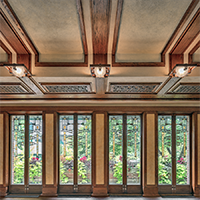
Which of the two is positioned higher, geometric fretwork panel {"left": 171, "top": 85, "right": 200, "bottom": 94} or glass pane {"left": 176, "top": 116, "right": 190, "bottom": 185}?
geometric fretwork panel {"left": 171, "top": 85, "right": 200, "bottom": 94}

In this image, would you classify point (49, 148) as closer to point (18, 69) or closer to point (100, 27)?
point (18, 69)

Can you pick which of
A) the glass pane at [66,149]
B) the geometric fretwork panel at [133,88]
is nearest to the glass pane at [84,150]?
the glass pane at [66,149]

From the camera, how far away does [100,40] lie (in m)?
1.69

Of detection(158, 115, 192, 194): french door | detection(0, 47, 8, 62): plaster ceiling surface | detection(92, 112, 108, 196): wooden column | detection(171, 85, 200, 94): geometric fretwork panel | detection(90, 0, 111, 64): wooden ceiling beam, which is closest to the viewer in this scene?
detection(90, 0, 111, 64): wooden ceiling beam

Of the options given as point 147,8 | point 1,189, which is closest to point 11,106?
point 1,189

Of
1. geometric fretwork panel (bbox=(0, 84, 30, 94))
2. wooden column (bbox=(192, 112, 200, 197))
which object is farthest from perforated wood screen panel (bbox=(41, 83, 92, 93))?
wooden column (bbox=(192, 112, 200, 197))

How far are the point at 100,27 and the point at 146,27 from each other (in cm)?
45

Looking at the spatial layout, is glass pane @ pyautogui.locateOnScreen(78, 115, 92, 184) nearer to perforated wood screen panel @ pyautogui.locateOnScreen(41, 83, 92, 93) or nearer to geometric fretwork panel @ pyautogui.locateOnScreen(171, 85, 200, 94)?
perforated wood screen panel @ pyautogui.locateOnScreen(41, 83, 92, 93)

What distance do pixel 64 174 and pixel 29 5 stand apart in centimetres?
360

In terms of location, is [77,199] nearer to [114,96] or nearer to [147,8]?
[114,96]

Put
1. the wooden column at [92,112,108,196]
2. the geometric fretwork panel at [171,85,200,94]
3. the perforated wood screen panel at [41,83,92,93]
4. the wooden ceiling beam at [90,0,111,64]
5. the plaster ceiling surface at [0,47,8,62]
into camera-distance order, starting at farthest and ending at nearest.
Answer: the wooden column at [92,112,108,196], the geometric fretwork panel at [171,85,200,94], the perforated wood screen panel at [41,83,92,93], the plaster ceiling surface at [0,47,8,62], the wooden ceiling beam at [90,0,111,64]

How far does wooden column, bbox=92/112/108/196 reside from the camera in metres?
3.65

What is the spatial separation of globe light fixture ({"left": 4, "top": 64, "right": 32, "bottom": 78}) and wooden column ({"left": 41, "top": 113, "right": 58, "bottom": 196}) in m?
2.00

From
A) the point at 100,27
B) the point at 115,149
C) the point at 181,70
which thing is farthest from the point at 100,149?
the point at 100,27
